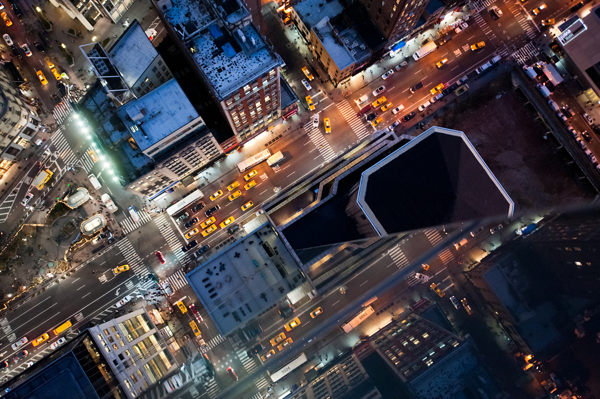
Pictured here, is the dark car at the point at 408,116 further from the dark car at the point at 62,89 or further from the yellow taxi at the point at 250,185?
the dark car at the point at 62,89

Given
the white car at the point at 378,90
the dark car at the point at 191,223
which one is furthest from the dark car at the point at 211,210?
the white car at the point at 378,90

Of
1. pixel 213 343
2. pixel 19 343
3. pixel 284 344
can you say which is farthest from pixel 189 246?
pixel 19 343

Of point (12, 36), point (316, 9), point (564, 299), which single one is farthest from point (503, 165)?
point (12, 36)

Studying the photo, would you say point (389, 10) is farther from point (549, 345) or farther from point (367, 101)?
point (549, 345)

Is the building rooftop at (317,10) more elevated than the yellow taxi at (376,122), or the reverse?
the building rooftop at (317,10)

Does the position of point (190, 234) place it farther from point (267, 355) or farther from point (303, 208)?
point (267, 355)

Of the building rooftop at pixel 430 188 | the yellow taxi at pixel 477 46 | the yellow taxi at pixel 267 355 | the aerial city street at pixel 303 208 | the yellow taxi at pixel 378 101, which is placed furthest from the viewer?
the yellow taxi at pixel 477 46
